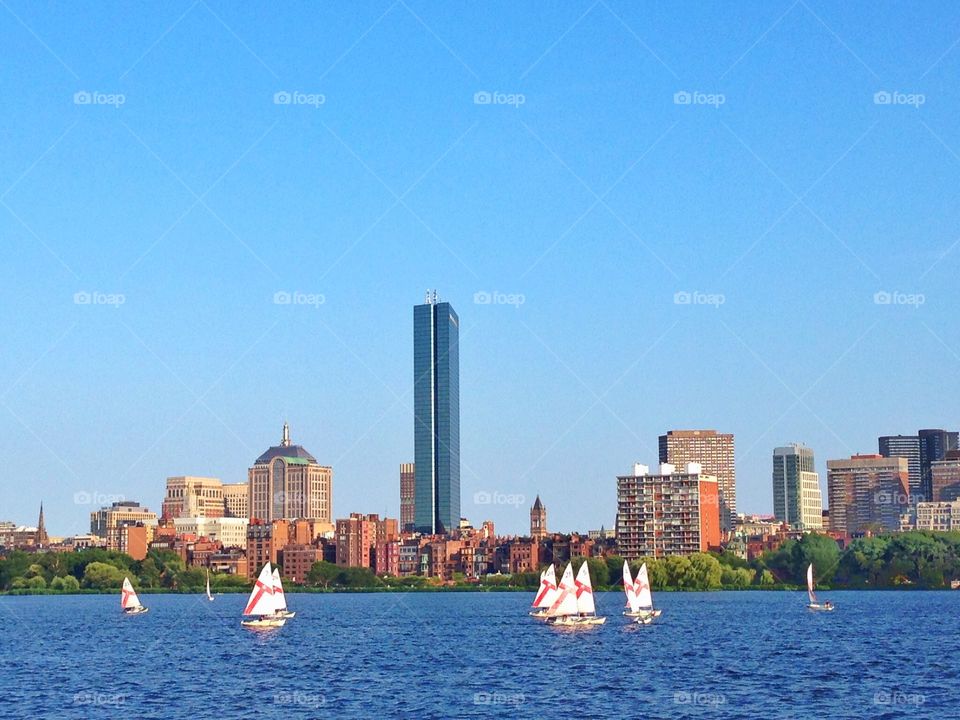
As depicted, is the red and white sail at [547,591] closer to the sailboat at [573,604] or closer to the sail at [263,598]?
the sailboat at [573,604]

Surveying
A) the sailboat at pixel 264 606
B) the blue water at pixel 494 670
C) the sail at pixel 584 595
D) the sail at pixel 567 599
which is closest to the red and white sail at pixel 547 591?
the sail at pixel 584 595

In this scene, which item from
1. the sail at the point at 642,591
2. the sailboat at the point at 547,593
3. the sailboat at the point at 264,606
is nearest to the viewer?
the sailboat at the point at 264,606

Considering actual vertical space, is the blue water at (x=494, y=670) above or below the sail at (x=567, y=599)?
below

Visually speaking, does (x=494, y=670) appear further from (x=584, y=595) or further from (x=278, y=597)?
(x=278, y=597)

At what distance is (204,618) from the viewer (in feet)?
623

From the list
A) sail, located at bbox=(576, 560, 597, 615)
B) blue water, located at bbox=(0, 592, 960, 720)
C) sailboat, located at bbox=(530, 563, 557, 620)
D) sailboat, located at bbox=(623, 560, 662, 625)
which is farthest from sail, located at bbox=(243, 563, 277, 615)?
sailboat, located at bbox=(623, 560, 662, 625)

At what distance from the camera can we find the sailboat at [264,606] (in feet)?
512

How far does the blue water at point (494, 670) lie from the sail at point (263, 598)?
3.28 metres

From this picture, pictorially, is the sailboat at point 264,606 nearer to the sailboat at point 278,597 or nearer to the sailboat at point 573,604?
the sailboat at point 278,597

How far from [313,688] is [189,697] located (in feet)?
25.9

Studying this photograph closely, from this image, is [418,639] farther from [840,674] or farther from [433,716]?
[433,716]

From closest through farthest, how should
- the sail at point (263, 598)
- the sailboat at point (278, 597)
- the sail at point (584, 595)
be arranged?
1. the sail at point (263, 598)
2. the sail at point (584, 595)
3. the sailboat at point (278, 597)

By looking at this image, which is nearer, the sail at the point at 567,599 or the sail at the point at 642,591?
the sail at the point at 567,599

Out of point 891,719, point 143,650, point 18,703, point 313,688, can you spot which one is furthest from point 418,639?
point 891,719
